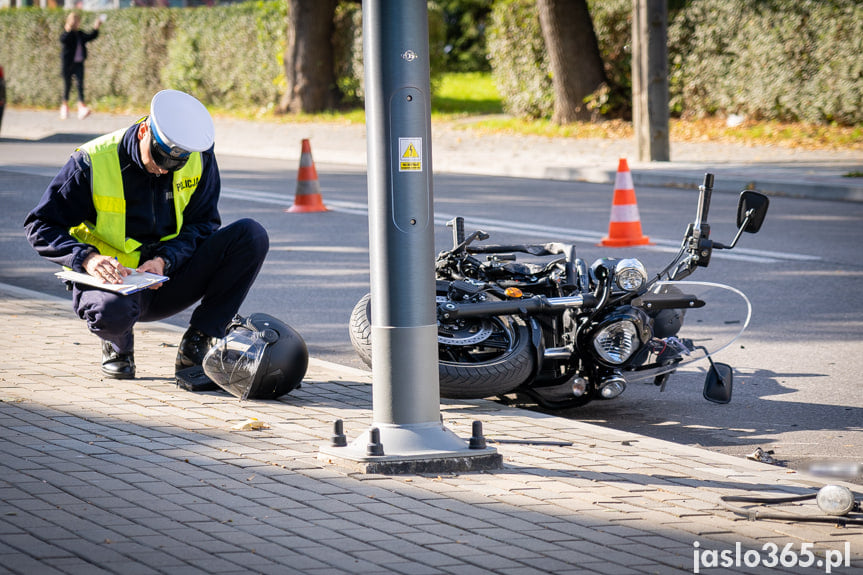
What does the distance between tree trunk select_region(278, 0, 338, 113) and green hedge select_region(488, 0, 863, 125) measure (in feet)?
12.0

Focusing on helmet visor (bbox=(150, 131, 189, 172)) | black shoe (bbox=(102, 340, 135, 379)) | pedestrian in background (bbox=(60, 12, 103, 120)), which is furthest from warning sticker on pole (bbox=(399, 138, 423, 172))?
pedestrian in background (bbox=(60, 12, 103, 120))

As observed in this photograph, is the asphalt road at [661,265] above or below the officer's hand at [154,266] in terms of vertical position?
below

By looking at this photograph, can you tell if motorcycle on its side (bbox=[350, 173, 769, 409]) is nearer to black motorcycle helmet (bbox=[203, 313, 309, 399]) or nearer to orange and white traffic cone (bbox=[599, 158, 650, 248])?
black motorcycle helmet (bbox=[203, 313, 309, 399])

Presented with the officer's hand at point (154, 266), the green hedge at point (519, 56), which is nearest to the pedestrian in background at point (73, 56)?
the green hedge at point (519, 56)

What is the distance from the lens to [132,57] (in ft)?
101

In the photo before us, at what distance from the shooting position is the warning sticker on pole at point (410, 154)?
4.36 metres

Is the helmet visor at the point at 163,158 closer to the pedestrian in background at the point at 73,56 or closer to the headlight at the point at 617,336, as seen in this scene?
the headlight at the point at 617,336

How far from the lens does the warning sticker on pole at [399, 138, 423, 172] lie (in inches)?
171

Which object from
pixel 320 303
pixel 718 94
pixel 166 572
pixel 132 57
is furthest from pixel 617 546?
pixel 132 57

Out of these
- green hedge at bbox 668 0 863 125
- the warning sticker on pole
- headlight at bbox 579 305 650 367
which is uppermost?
green hedge at bbox 668 0 863 125

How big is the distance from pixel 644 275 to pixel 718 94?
1602cm

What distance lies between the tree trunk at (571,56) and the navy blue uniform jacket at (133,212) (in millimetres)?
16018

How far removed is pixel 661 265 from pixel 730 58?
12.3 m

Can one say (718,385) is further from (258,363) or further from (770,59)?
(770,59)
